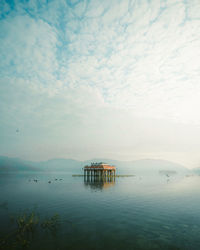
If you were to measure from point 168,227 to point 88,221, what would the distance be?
307 inches

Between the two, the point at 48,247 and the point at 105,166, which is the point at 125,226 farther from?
the point at 105,166

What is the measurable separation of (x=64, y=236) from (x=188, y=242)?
953cm

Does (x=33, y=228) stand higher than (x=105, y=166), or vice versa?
(x=105, y=166)

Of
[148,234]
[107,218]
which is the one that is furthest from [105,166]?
[148,234]

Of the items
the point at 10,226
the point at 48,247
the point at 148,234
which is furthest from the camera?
the point at 10,226

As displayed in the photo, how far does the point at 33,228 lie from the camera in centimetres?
1435

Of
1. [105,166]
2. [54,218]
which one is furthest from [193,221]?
[105,166]

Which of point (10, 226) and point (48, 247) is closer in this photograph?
point (48, 247)

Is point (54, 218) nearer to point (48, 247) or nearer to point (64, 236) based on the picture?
→ point (64, 236)

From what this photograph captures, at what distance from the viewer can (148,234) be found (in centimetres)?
1362

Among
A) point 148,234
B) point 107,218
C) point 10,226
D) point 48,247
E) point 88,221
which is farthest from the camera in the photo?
point 107,218

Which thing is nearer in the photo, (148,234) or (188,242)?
(188,242)

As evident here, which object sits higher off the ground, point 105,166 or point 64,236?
point 105,166

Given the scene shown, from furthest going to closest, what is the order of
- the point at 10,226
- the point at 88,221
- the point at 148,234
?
the point at 88,221
the point at 10,226
the point at 148,234
